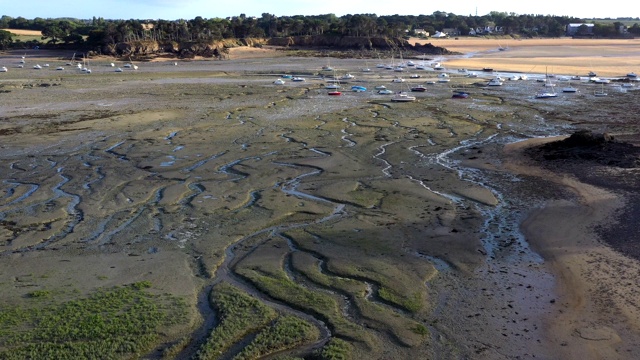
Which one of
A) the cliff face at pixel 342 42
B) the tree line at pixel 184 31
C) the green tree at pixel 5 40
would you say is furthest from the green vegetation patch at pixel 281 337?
the green tree at pixel 5 40

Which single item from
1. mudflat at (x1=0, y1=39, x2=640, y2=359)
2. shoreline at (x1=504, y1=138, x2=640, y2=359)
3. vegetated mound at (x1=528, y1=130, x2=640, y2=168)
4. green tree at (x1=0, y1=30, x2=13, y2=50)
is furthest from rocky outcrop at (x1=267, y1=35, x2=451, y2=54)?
shoreline at (x1=504, y1=138, x2=640, y2=359)

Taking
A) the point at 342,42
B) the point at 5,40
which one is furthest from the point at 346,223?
the point at 5,40

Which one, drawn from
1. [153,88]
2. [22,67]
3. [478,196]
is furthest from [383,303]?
[22,67]

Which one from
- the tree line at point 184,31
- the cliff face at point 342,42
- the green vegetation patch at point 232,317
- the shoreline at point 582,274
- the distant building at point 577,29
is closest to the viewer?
the green vegetation patch at point 232,317

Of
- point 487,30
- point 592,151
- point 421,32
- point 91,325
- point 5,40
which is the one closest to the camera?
point 91,325

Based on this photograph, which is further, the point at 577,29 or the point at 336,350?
the point at 577,29

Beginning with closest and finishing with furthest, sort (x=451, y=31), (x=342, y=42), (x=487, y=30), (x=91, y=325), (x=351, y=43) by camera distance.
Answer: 1. (x=91, y=325)
2. (x=351, y=43)
3. (x=342, y=42)
4. (x=487, y=30)
5. (x=451, y=31)

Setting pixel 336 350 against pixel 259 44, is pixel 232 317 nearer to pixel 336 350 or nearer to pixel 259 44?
pixel 336 350

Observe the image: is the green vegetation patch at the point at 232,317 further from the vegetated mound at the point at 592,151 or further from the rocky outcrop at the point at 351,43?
the rocky outcrop at the point at 351,43

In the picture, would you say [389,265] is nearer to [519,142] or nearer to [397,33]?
[519,142]
